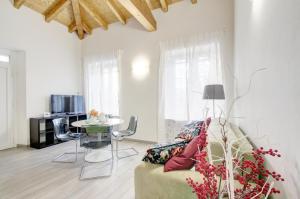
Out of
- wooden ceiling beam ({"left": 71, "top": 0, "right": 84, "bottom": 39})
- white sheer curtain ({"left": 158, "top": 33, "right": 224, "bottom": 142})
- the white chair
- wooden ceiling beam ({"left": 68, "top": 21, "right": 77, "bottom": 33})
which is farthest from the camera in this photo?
wooden ceiling beam ({"left": 68, "top": 21, "right": 77, "bottom": 33})

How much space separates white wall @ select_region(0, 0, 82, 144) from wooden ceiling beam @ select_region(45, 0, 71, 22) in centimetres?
22

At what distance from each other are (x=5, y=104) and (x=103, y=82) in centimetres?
252

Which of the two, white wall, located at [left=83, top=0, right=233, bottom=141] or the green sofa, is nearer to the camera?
the green sofa

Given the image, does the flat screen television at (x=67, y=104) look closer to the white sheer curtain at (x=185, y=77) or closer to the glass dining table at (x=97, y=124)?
the glass dining table at (x=97, y=124)

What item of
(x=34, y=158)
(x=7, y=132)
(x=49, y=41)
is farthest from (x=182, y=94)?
(x=7, y=132)

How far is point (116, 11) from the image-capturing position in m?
4.50

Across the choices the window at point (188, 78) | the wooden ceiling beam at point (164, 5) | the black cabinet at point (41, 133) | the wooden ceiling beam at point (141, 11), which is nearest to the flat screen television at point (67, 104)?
the black cabinet at point (41, 133)

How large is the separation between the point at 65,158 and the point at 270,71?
A: 12.4 feet

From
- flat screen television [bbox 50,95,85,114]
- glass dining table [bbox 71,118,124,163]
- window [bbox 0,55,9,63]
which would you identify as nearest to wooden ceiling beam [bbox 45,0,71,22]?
window [bbox 0,55,9,63]

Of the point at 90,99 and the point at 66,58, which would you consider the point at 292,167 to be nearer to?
the point at 90,99

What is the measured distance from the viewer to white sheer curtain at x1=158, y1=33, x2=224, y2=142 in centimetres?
382

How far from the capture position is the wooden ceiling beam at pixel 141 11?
141 inches

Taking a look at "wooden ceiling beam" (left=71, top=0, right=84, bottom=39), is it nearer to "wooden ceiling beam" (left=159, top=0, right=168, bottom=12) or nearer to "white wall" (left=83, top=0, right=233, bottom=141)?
"white wall" (left=83, top=0, right=233, bottom=141)

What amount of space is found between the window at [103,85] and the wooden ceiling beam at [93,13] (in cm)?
103
